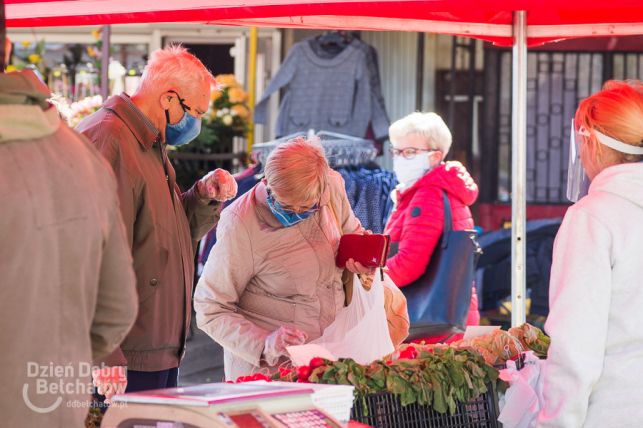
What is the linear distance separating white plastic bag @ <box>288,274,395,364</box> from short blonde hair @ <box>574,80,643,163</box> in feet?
4.13

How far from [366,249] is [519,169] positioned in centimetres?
118

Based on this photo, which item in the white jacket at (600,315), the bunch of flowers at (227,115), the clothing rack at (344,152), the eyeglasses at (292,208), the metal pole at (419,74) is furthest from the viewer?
the metal pole at (419,74)

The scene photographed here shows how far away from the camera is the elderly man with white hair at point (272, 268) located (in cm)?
398

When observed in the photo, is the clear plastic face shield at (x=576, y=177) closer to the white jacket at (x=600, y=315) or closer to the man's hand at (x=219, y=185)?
the white jacket at (x=600, y=315)

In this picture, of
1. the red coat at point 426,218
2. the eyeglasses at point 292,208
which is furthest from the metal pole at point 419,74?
the eyeglasses at point 292,208

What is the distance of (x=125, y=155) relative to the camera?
3.86 meters

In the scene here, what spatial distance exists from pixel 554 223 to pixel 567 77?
5.45ft

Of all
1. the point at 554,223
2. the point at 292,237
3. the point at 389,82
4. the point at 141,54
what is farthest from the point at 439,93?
the point at 292,237

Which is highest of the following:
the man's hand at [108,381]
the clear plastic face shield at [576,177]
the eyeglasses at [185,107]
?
Answer: the eyeglasses at [185,107]

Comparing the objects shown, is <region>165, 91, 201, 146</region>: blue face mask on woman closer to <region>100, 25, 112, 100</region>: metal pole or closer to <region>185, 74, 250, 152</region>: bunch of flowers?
<region>100, 25, 112, 100</region>: metal pole

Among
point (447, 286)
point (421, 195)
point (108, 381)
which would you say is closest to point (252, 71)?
point (421, 195)

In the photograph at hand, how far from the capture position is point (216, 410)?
7.50 ft

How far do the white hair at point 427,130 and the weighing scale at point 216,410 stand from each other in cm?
370

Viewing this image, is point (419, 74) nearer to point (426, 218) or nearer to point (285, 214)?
point (426, 218)
